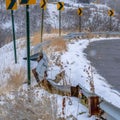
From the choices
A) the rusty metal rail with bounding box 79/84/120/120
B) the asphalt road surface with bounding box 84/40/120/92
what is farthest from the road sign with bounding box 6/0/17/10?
the rusty metal rail with bounding box 79/84/120/120

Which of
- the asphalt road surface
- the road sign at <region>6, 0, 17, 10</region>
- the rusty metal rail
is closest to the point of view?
the rusty metal rail

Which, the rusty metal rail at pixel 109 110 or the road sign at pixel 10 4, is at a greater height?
the road sign at pixel 10 4

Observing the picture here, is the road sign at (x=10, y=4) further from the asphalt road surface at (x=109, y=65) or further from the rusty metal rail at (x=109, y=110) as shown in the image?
the rusty metal rail at (x=109, y=110)

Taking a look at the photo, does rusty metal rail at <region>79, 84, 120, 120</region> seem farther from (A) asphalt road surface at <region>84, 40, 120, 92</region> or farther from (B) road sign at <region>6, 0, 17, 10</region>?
(B) road sign at <region>6, 0, 17, 10</region>

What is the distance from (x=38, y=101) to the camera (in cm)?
699

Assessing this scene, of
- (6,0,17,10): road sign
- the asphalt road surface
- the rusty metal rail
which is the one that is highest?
(6,0,17,10): road sign

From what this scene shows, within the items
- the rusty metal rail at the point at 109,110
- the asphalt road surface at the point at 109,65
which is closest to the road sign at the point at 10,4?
the asphalt road surface at the point at 109,65

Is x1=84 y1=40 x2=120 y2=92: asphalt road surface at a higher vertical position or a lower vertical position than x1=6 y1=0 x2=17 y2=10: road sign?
lower

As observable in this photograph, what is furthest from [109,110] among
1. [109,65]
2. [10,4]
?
[10,4]

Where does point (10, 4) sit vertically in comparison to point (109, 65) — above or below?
above

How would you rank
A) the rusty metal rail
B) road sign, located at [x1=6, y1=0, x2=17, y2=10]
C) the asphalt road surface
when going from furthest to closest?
road sign, located at [x1=6, y1=0, x2=17, y2=10] → the asphalt road surface → the rusty metal rail

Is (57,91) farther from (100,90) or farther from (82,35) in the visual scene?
(82,35)

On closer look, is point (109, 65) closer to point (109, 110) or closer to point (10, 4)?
point (10, 4)

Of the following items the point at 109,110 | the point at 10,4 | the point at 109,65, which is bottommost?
the point at 109,65
